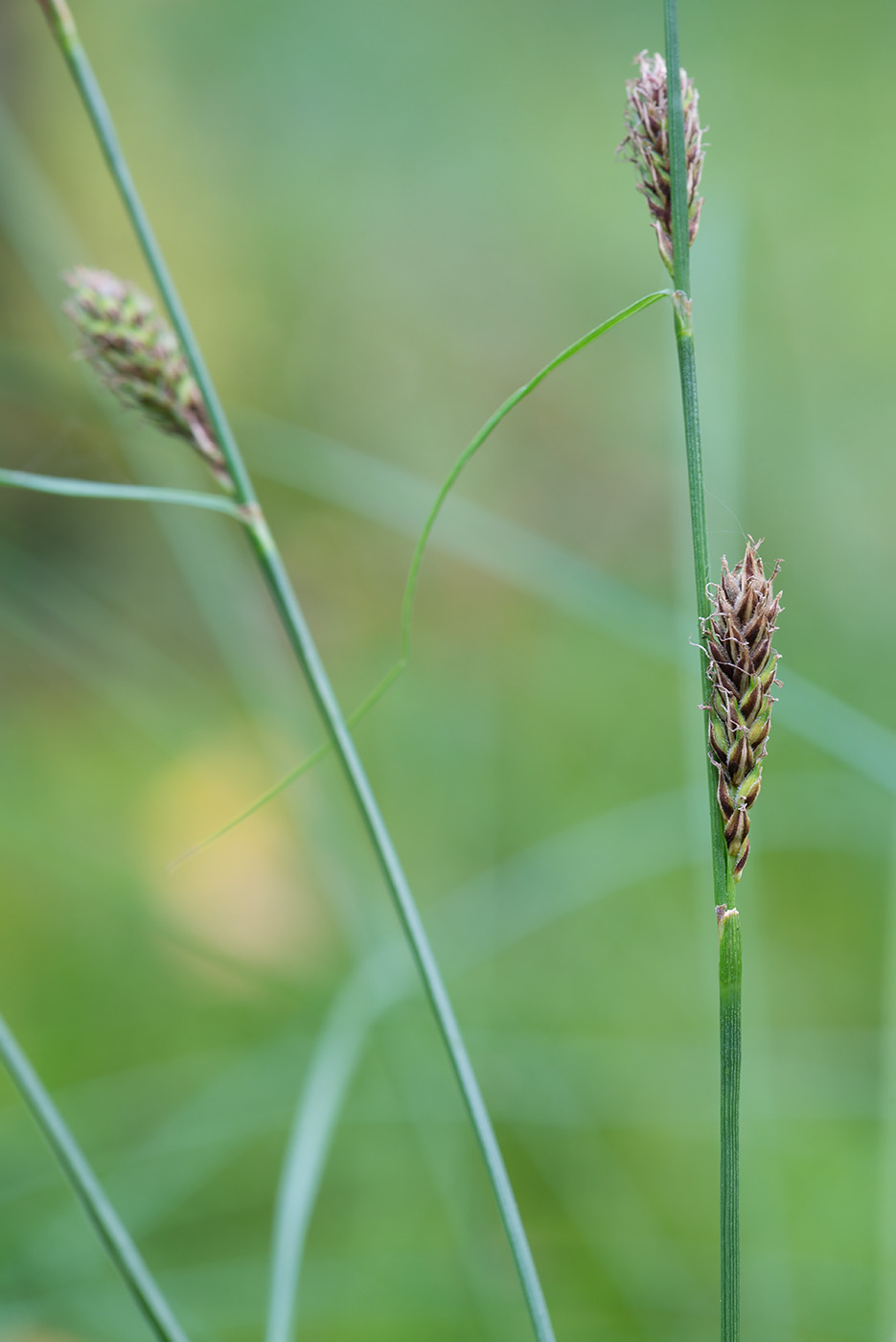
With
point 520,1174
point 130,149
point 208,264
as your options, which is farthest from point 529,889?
point 130,149

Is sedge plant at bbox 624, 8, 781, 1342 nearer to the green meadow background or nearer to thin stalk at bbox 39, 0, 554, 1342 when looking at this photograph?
thin stalk at bbox 39, 0, 554, 1342

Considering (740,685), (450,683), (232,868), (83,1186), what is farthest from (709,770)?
(450,683)

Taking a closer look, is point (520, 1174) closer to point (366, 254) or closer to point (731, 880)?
point (731, 880)

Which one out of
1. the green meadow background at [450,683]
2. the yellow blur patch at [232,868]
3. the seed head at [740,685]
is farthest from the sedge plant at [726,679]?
the yellow blur patch at [232,868]

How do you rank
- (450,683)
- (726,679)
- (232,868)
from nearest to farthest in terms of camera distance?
(726,679) < (232,868) < (450,683)

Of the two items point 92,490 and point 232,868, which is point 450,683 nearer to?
point 232,868

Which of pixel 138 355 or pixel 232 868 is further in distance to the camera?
pixel 232 868

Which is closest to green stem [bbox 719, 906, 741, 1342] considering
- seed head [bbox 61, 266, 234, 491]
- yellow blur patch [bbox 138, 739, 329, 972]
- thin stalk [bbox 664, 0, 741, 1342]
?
thin stalk [bbox 664, 0, 741, 1342]
